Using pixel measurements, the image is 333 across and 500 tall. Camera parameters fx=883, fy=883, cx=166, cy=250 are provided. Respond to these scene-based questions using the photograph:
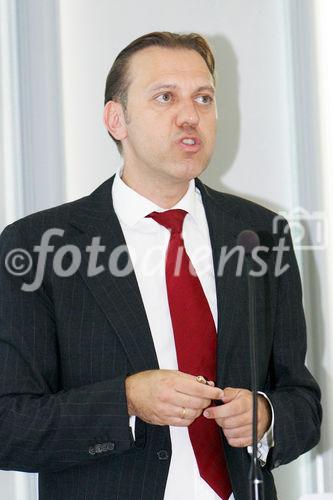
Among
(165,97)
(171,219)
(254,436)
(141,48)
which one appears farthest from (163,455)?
(141,48)

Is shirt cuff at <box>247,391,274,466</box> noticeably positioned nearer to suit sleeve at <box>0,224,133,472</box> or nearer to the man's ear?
suit sleeve at <box>0,224,133,472</box>

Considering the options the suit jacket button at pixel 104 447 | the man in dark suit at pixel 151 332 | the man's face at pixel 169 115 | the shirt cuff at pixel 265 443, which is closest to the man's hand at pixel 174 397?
the man in dark suit at pixel 151 332

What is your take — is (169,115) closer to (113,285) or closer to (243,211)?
(243,211)

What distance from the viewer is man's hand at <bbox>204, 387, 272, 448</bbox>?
65.3 inches

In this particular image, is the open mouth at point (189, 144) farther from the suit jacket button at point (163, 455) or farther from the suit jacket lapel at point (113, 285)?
the suit jacket button at point (163, 455)

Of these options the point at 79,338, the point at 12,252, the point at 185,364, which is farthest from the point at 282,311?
the point at 12,252

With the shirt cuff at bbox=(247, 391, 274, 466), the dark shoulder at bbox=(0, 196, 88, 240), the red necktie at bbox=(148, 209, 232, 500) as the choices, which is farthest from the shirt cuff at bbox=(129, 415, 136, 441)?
the dark shoulder at bbox=(0, 196, 88, 240)

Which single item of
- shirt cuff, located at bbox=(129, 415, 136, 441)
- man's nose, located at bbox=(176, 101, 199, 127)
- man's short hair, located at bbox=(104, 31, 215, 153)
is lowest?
shirt cuff, located at bbox=(129, 415, 136, 441)

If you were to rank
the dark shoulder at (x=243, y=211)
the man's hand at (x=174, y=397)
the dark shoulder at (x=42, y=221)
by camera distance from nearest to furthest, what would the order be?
the man's hand at (x=174, y=397) < the dark shoulder at (x=42, y=221) < the dark shoulder at (x=243, y=211)

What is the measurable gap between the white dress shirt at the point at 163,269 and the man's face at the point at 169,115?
83mm

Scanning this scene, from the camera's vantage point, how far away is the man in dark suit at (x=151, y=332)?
5.67 feet

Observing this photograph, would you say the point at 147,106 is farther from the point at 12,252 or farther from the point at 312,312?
the point at 312,312

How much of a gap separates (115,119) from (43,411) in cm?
76

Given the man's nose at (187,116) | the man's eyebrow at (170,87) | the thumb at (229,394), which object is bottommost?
the thumb at (229,394)
